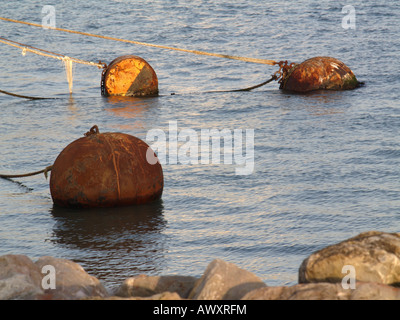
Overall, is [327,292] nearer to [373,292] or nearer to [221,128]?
[373,292]

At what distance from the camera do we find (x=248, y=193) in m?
9.63

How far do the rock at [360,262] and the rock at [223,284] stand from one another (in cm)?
45

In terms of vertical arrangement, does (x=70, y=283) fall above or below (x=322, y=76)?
below

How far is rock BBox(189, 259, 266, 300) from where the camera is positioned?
5.05 m

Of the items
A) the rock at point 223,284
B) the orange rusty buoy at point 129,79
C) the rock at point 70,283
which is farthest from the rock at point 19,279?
the orange rusty buoy at point 129,79

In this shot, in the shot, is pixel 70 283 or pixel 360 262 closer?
pixel 360 262

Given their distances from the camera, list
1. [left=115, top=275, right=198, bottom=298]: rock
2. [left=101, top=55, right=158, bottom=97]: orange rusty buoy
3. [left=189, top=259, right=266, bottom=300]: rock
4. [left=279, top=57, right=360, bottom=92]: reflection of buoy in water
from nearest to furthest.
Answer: [left=189, top=259, right=266, bottom=300]: rock
[left=115, top=275, right=198, bottom=298]: rock
[left=279, top=57, right=360, bottom=92]: reflection of buoy in water
[left=101, top=55, right=158, bottom=97]: orange rusty buoy

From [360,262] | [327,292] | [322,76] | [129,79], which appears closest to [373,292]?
[327,292]

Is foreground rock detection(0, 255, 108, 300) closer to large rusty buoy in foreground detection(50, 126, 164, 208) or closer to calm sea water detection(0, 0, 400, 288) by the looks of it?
calm sea water detection(0, 0, 400, 288)

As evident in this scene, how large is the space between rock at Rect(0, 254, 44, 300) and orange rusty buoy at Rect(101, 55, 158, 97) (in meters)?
11.5

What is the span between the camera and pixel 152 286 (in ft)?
18.4

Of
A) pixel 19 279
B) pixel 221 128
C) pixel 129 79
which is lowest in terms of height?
pixel 19 279

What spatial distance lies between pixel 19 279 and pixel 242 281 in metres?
1.69

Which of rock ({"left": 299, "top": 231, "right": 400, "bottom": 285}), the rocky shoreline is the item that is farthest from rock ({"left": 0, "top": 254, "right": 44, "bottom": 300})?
rock ({"left": 299, "top": 231, "right": 400, "bottom": 285})
